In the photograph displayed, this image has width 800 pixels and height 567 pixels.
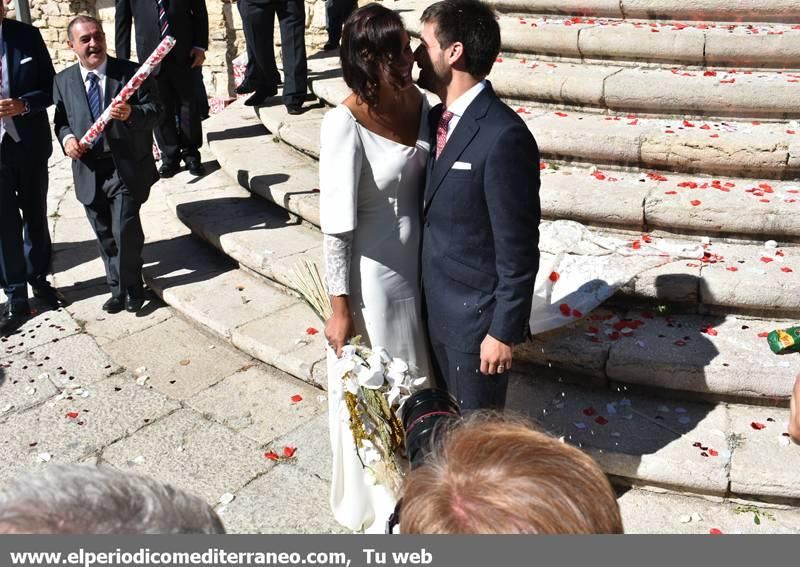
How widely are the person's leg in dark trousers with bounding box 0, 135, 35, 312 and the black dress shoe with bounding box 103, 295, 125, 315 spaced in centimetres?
53

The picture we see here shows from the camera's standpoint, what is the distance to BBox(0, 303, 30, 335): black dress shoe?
5.23m

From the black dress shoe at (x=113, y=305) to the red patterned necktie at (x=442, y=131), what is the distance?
317 centimetres

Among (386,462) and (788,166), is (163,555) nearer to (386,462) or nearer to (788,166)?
(386,462)

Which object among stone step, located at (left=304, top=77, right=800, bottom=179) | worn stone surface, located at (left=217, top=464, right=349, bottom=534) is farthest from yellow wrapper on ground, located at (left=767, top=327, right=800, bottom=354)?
stone step, located at (left=304, top=77, right=800, bottom=179)

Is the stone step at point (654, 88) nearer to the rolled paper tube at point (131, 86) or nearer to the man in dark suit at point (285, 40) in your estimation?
the man in dark suit at point (285, 40)

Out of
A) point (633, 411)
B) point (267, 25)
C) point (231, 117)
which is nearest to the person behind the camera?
point (633, 411)

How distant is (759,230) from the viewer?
442cm

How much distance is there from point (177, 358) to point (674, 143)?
3.13 m

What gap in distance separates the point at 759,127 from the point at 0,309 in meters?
4.94

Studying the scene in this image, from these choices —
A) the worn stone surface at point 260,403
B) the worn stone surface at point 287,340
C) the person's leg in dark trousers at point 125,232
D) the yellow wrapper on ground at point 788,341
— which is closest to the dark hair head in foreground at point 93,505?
the yellow wrapper on ground at point 788,341

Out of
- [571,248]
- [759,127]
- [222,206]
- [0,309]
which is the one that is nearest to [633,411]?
[571,248]

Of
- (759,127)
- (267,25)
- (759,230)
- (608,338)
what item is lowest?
(608,338)

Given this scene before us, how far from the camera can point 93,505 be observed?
3.90 feet

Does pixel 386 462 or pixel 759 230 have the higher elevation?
pixel 759 230
